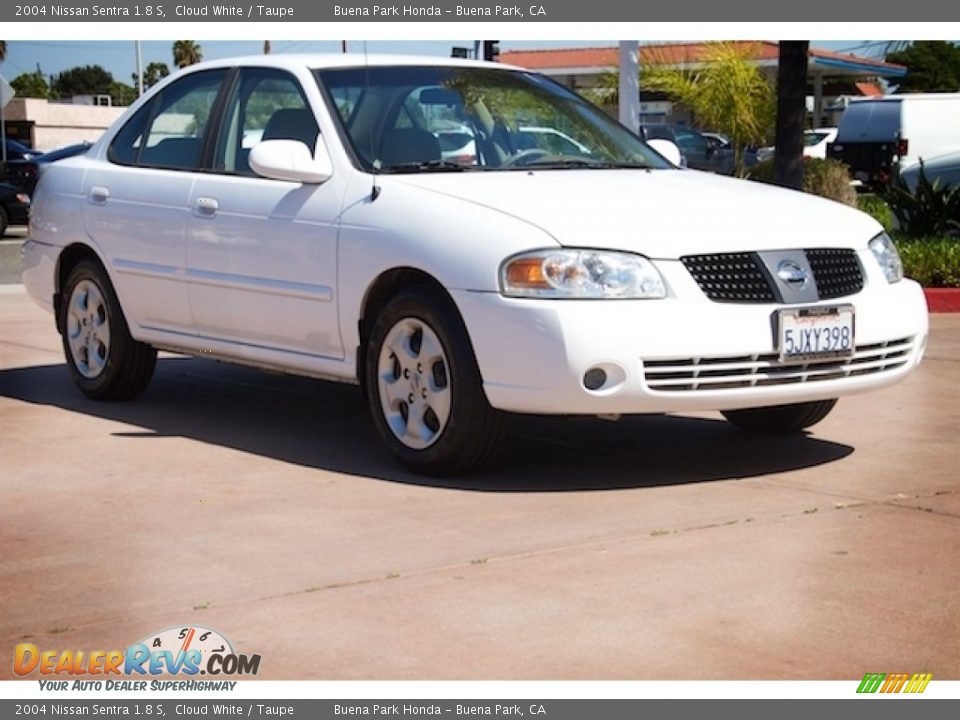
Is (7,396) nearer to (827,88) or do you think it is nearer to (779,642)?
(779,642)

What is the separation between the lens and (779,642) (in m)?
4.67

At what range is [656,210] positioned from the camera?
6.76 metres

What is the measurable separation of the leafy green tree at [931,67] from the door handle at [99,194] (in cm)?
6774

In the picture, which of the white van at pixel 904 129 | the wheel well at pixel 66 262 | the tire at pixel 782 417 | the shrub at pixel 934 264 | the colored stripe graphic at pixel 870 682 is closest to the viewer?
the colored stripe graphic at pixel 870 682

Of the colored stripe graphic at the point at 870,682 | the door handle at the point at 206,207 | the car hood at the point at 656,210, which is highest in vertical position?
the car hood at the point at 656,210

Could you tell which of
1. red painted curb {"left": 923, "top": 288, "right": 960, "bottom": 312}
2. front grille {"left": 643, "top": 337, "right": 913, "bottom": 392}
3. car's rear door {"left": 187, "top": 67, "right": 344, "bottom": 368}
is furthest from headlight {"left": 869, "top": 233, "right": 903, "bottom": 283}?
red painted curb {"left": 923, "top": 288, "right": 960, "bottom": 312}

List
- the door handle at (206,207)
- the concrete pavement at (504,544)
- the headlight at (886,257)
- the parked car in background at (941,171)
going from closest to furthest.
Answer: the concrete pavement at (504,544) → the headlight at (886,257) → the door handle at (206,207) → the parked car in background at (941,171)

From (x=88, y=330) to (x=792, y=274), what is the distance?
3.82m

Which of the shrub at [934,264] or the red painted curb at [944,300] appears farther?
the shrub at [934,264]

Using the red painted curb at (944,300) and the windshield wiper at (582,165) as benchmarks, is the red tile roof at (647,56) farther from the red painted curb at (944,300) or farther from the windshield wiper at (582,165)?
the windshield wiper at (582,165)

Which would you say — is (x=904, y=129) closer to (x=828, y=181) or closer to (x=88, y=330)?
(x=828, y=181)

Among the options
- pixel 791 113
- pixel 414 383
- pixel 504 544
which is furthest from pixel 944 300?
pixel 504 544

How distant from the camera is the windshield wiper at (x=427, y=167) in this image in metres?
7.30
